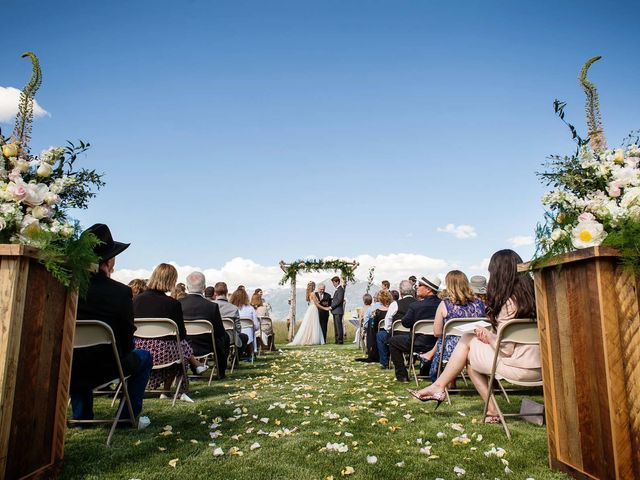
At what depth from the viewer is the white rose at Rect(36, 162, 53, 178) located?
2.64 meters

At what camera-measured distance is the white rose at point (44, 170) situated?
2.64m

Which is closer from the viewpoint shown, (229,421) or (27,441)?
(27,441)

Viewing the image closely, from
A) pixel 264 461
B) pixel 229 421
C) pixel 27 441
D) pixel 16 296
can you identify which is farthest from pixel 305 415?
pixel 16 296

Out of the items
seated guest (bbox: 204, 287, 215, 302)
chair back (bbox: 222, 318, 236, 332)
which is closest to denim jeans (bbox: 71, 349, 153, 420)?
chair back (bbox: 222, 318, 236, 332)

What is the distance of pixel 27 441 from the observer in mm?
2363

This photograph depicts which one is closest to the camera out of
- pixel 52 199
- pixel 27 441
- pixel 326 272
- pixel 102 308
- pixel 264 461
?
pixel 27 441

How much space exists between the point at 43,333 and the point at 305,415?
2624mm

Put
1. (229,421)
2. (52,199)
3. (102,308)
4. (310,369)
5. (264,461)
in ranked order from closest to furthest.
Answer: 1. (52,199)
2. (264,461)
3. (102,308)
4. (229,421)
5. (310,369)

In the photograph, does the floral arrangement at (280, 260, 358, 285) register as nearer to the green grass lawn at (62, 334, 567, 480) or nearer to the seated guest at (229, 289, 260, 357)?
the seated guest at (229, 289, 260, 357)

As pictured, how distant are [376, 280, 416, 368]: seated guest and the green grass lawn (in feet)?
7.39

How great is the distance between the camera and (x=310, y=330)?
16844 mm

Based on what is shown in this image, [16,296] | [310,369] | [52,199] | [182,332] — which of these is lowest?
[310,369]

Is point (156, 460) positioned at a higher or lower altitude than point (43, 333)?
lower

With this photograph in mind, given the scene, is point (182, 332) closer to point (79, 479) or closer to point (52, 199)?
point (79, 479)
